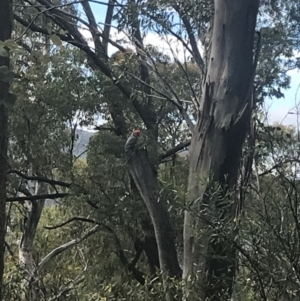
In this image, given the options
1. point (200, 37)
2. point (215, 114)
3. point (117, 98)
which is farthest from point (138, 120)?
point (215, 114)

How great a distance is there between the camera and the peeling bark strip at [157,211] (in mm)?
3615

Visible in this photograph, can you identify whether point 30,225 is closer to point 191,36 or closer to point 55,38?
point 191,36

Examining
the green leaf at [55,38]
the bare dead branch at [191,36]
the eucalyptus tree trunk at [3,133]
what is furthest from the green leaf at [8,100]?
the bare dead branch at [191,36]

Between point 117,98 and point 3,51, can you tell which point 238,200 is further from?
point 117,98

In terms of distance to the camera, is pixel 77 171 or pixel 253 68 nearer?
pixel 253 68

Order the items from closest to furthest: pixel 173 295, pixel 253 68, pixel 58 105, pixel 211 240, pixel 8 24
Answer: pixel 8 24
pixel 211 240
pixel 173 295
pixel 253 68
pixel 58 105

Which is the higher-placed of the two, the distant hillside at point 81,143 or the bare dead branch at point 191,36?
the bare dead branch at point 191,36

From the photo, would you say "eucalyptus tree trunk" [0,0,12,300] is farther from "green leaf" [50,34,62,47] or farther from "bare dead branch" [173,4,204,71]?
"bare dead branch" [173,4,204,71]

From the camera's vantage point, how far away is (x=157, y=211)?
409 centimetres

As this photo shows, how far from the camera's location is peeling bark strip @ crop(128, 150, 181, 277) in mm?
3615

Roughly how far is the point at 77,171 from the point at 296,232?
4.95m

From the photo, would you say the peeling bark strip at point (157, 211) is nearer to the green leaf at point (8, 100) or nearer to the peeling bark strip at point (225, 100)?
the peeling bark strip at point (225, 100)

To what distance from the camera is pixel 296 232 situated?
202 cm

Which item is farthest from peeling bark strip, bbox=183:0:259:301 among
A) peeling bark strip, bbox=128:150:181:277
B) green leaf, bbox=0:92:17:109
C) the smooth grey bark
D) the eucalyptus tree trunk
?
the smooth grey bark
